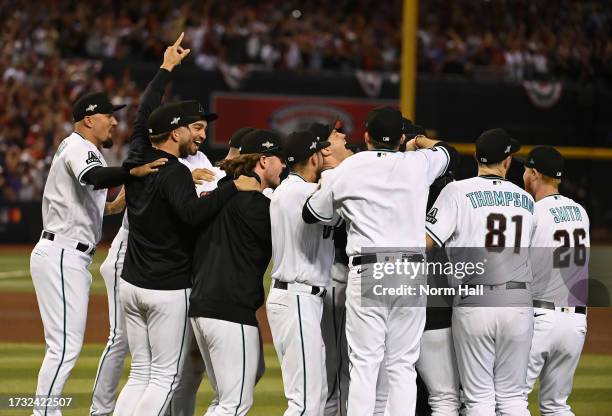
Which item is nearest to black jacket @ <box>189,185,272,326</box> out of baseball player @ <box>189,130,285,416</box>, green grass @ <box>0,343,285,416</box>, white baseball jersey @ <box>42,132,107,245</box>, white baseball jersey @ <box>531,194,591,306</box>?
baseball player @ <box>189,130,285,416</box>

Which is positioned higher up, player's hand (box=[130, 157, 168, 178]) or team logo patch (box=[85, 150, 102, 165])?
team logo patch (box=[85, 150, 102, 165])

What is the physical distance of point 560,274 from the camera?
5.63 m

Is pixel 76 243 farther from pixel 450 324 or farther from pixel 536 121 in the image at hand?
pixel 536 121

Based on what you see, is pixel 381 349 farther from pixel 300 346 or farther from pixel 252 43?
pixel 252 43

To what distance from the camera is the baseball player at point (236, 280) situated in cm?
489

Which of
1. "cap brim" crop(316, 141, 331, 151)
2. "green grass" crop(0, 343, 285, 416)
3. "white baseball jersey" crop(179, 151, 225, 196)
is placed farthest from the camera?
"green grass" crop(0, 343, 285, 416)

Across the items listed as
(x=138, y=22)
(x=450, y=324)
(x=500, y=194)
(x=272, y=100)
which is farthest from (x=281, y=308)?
(x=138, y=22)

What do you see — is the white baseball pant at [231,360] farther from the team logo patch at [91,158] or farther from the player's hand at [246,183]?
the team logo patch at [91,158]

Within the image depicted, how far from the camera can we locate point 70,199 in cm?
588

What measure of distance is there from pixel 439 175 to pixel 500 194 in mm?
337

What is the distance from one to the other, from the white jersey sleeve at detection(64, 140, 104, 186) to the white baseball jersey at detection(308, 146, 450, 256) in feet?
4.59

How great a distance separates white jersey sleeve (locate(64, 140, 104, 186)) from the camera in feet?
18.7

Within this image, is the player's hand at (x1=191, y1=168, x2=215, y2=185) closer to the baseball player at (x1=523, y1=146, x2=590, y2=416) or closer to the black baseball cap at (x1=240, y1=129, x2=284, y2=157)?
the black baseball cap at (x1=240, y1=129, x2=284, y2=157)

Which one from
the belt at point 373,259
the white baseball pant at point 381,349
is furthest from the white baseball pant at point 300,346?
the belt at point 373,259
